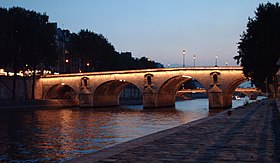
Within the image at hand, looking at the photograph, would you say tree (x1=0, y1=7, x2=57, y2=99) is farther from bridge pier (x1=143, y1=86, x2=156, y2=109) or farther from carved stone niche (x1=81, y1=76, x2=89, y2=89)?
bridge pier (x1=143, y1=86, x2=156, y2=109)

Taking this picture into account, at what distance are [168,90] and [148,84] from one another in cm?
880

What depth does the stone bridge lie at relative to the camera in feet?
249

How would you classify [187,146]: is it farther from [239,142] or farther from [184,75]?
[184,75]

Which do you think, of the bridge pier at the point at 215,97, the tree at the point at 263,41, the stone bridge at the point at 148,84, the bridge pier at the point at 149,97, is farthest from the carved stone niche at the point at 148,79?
the tree at the point at 263,41

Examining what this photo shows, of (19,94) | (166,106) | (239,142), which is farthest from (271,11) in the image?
(19,94)

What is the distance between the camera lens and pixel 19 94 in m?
84.5

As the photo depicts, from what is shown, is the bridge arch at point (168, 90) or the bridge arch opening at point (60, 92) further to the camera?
Result: the bridge arch opening at point (60, 92)

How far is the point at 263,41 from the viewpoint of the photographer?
41.4 m

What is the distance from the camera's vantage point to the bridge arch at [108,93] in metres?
88.9

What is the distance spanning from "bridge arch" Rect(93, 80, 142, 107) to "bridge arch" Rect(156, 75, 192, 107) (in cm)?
990

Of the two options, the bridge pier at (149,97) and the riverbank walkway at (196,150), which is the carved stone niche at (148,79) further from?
the riverbank walkway at (196,150)

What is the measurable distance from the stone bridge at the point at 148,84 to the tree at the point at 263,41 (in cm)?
2851

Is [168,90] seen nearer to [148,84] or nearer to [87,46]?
[148,84]

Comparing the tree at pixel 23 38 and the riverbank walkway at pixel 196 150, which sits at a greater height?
the tree at pixel 23 38
